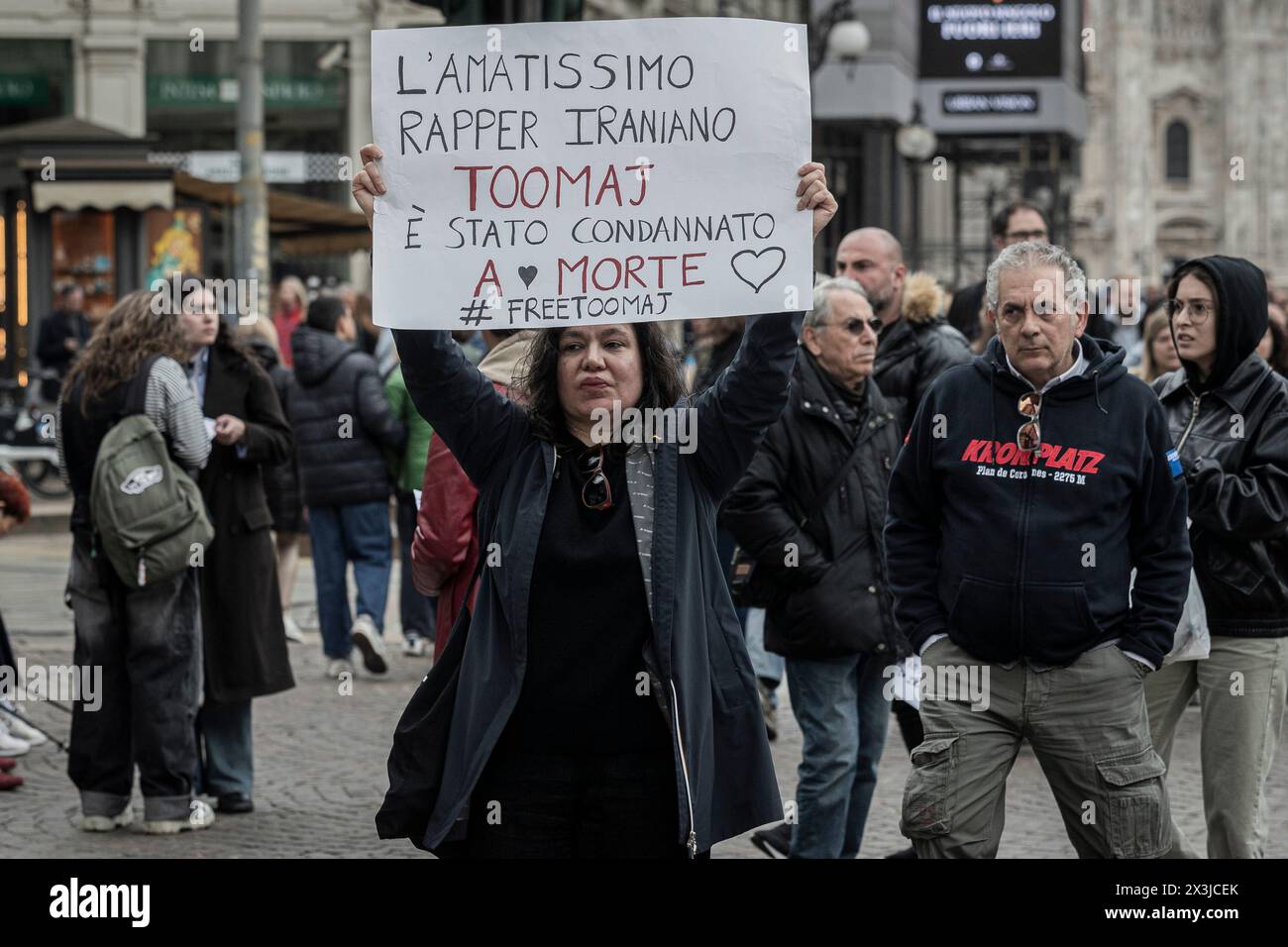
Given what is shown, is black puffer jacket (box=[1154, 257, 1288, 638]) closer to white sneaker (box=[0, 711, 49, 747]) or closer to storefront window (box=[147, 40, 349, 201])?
white sneaker (box=[0, 711, 49, 747])

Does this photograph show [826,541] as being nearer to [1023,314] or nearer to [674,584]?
[1023,314]

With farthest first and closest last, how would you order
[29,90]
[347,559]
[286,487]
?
[29,90]
[286,487]
[347,559]

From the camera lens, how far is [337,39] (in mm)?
27625

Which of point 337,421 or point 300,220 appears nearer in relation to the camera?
point 337,421

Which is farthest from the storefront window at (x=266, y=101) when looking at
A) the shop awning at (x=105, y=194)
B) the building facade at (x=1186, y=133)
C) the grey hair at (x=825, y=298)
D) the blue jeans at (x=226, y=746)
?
the building facade at (x=1186, y=133)

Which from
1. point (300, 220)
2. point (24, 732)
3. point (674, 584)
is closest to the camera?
point (674, 584)

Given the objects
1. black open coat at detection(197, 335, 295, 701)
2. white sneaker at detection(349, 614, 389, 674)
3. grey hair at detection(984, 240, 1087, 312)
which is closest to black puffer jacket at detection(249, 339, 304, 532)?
white sneaker at detection(349, 614, 389, 674)

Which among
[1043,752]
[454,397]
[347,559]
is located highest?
[454,397]

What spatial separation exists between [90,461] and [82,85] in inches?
838

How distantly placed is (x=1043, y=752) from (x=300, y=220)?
17602 mm

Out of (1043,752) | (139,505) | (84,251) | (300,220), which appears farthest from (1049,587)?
(300,220)

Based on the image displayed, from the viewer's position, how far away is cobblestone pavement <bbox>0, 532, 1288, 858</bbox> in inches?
273

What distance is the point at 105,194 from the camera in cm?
1827

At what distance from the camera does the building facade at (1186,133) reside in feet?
340
